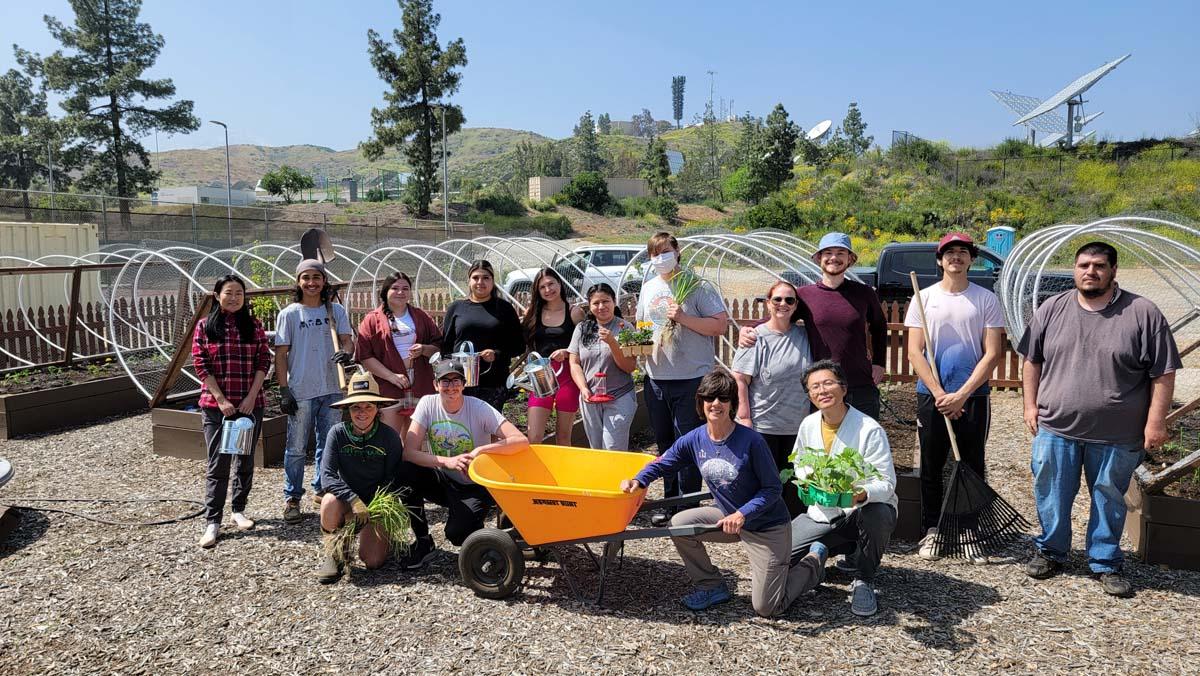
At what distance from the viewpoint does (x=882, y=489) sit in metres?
3.52

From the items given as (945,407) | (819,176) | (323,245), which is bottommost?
(945,407)

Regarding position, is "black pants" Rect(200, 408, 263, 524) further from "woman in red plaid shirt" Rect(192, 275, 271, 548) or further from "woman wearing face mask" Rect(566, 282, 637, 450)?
"woman wearing face mask" Rect(566, 282, 637, 450)

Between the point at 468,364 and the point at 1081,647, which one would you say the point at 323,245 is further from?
the point at 1081,647

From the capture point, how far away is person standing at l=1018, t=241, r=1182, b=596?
356cm

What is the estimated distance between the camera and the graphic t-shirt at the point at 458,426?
4168mm

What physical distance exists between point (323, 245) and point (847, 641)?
485 cm

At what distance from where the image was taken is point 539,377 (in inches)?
181

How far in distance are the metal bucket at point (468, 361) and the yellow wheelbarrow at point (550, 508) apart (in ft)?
2.31

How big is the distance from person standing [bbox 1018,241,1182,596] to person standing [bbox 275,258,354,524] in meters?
3.84

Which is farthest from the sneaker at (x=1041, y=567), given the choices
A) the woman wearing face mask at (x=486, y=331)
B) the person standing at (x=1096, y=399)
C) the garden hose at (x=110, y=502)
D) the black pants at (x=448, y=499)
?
the garden hose at (x=110, y=502)

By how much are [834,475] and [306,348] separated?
3.21 meters

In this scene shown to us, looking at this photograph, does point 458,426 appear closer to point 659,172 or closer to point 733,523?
point 733,523

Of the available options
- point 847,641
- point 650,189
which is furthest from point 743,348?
point 650,189

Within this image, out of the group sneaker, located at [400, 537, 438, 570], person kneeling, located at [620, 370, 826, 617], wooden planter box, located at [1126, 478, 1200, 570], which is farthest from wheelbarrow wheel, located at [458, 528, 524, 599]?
wooden planter box, located at [1126, 478, 1200, 570]
